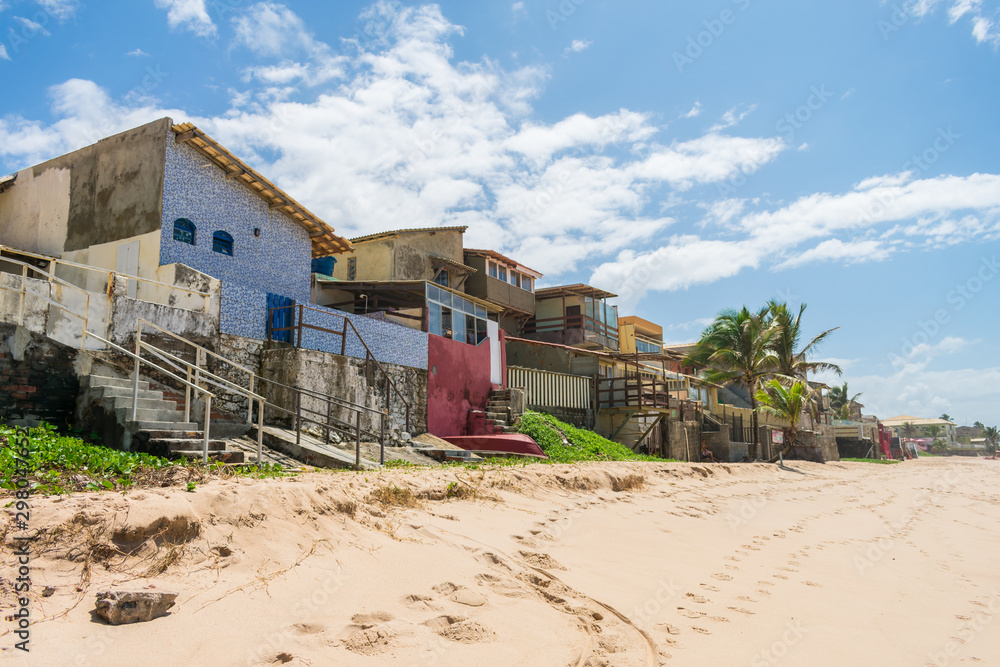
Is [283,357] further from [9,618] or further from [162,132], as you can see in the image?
[9,618]

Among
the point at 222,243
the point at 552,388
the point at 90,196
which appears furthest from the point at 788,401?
the point at 90,196

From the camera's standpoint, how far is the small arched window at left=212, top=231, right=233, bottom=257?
558 inches

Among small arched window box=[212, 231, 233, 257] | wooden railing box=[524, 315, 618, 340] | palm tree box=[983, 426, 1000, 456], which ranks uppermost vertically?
wooden railing box=[524, 315, 618, 340]

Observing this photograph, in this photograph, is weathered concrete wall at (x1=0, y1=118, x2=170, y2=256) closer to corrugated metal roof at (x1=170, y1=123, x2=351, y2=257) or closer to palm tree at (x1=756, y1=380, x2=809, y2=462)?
corrugated metal roof at (x1=170, y1=123, x2=351, y2=257)

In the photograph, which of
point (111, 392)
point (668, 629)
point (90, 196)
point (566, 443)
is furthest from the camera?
point (566, 443)

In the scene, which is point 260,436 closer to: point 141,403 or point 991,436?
point 141,403

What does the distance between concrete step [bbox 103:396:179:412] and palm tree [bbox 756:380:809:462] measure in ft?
72.9

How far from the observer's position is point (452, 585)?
13.7ft

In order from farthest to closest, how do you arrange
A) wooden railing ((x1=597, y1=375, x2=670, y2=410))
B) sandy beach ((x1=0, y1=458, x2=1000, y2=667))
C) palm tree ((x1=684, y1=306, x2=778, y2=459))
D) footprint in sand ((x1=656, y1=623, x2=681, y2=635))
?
palm tree ((x1=684, y1=306, x2=778, y2=459)) → wooden railing ((x1=597, y1=375, x2=670, y2=410)) → footprint in sand ((x1=656, y1=623, x2=681, y2=635)) → sandy beach ((x1=0, y1=458, x2=1000, y2=667))

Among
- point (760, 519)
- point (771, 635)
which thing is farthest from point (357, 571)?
point (760, 519)

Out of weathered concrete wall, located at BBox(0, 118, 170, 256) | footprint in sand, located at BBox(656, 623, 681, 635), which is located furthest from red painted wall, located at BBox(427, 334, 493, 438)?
footprint in sand, located at BBox(656, 623, 681, 635)

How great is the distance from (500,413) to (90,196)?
36.4ft

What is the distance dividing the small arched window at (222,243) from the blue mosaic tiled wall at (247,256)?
99 mm

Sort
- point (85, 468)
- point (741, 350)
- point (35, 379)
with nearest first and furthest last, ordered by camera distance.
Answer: point (85, 468), point (35, 379), point (741, 350)
